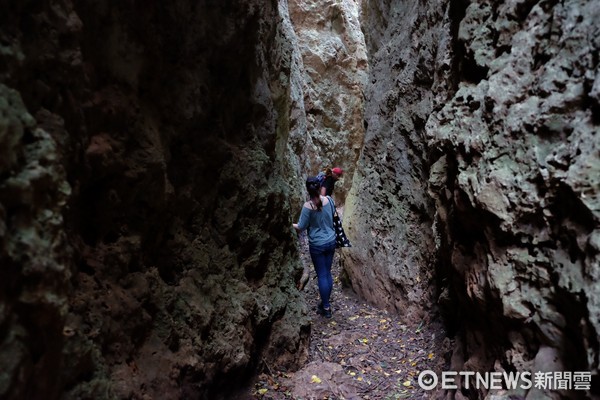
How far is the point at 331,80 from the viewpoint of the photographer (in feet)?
53.2

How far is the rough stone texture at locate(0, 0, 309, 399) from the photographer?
6.75 ft

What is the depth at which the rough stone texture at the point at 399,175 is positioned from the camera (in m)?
5.92

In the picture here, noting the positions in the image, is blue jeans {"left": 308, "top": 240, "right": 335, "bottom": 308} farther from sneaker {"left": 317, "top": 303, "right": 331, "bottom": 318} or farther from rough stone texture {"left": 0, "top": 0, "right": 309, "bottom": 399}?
rough stone texture {"left": 0, "top": 0, "right": 309, "bottom": 399}

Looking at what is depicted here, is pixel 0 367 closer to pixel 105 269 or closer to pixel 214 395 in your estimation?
pixel 105 269

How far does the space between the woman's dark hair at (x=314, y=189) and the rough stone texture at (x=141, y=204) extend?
365 millimetres

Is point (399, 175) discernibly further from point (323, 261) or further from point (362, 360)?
point (362, 360)

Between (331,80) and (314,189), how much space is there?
452 inches

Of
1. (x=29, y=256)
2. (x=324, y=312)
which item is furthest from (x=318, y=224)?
(x=29, y=256)

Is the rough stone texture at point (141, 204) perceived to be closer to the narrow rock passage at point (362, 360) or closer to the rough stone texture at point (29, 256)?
the rough stone texture at point (29, 256)

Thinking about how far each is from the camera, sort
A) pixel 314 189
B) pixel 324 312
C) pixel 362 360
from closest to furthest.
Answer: pixel 362 360
pixel 314 189
pixel 324 312

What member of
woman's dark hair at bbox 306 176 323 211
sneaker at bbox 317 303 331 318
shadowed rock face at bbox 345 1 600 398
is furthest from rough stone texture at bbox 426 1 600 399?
sneaker at bbox 317 303 331 318

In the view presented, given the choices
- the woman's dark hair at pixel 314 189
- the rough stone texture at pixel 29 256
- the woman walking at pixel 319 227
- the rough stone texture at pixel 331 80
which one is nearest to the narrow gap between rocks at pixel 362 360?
the woman walking at pixel 319 227

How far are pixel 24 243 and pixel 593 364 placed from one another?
114 inches

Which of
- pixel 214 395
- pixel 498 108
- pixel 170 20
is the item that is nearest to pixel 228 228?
pixel 214 395
